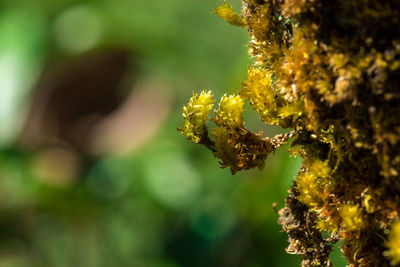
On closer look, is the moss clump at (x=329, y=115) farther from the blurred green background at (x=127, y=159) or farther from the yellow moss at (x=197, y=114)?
the blurred green background at (x=127, y=159)

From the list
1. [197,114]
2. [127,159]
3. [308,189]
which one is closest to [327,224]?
[308,189]

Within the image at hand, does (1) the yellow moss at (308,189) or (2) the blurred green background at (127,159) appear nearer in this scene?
(1) the yellow moss at (308,189)

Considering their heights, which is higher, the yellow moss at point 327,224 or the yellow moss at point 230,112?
the yellow moss at point 230,112

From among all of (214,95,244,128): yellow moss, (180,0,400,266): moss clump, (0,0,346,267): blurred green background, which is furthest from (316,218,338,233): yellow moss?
(0,0,346,267): blurred green background

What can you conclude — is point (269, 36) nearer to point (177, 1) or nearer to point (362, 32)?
point (362, 32)

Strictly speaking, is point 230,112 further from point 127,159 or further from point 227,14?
point 127,159

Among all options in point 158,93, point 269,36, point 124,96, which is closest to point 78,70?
point 124,96

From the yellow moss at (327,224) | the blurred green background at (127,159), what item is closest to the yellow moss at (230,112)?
the yellow moss at (327,224)

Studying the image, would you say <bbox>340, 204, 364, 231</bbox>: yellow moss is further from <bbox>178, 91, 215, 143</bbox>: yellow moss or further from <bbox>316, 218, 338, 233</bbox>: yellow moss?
<bbox>178, 91, 215, 143</bbox>: yellow moss
